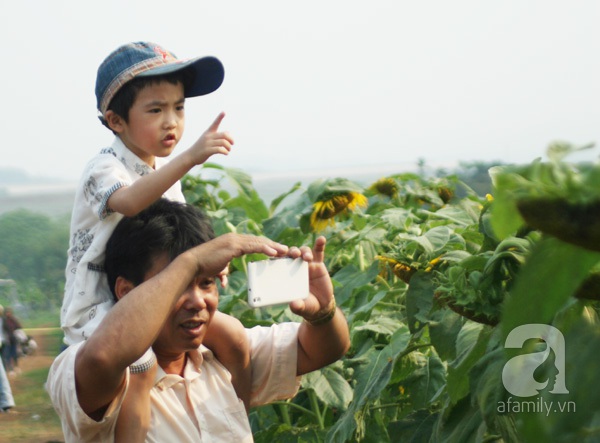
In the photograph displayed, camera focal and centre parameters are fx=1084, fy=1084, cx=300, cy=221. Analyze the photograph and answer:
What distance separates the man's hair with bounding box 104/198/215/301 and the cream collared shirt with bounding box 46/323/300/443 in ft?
0.57

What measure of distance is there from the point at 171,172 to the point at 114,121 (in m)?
0.33

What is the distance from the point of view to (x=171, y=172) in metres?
1.79

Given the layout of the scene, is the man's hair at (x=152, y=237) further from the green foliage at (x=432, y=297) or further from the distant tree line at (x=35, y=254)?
the distant tree line at (x=35, y=254)

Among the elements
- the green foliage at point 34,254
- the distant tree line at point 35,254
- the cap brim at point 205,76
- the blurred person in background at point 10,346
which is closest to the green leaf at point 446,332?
the cap brim at point 205,76

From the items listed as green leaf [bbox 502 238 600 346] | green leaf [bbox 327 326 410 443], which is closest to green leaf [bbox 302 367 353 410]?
green leaf [bbox 327 326 410 443]

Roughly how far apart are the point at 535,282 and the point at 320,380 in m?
2.08

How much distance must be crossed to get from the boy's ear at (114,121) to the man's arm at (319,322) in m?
Answer: 0.53

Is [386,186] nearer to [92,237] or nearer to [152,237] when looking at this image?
[92,237]

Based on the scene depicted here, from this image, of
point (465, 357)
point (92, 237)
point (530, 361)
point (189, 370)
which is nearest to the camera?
point (530, 361)

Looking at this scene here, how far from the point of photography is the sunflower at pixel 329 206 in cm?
295

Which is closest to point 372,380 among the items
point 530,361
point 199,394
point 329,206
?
point 199,394

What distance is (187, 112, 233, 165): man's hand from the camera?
176cm

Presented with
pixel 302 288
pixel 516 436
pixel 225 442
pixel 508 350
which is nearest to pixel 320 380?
pixel 225 442

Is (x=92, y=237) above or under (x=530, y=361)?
under
